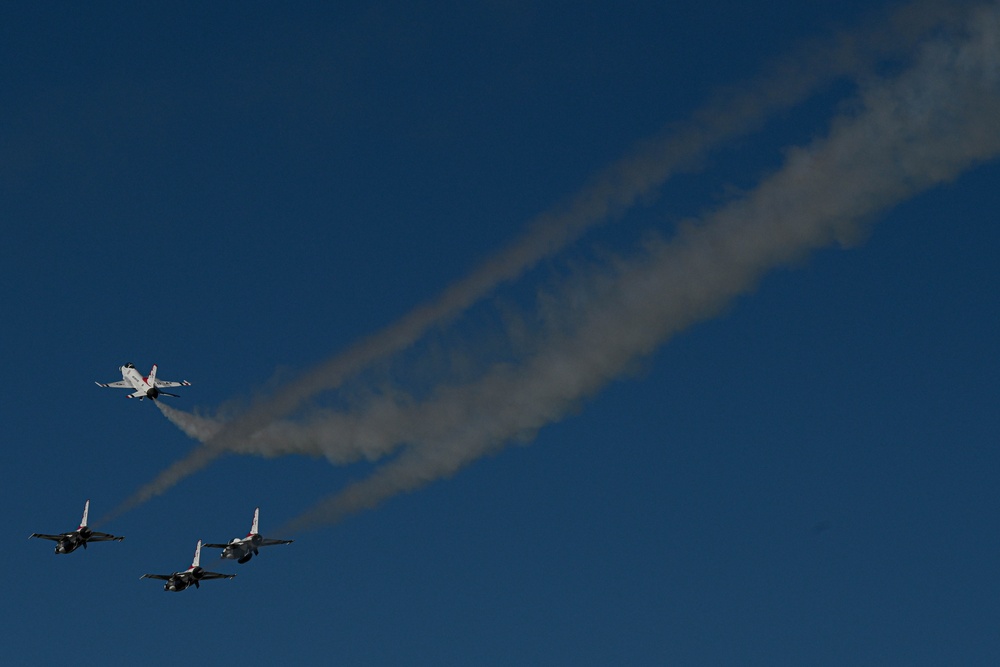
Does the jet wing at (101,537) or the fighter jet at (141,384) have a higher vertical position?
the fighter jet at (141,384)

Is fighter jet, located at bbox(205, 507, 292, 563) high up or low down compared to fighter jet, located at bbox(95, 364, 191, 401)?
down

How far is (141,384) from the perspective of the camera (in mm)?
89188

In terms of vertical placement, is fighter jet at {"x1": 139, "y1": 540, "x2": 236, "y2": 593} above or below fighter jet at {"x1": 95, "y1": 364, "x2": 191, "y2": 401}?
below

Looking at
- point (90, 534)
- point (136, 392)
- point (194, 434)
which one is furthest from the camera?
point (136, 392)

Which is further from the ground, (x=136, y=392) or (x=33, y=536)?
(x=136, y=392)

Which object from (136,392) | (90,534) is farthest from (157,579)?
(136,392)

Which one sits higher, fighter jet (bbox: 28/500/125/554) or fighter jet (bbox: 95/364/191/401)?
fighter jet (bbox: 95/364/191/401)

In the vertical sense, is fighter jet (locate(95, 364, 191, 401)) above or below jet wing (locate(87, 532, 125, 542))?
above

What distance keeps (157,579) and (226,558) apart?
18.8 ft

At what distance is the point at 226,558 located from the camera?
7488 cm

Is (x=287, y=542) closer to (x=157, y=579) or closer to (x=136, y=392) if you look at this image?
(x=157, y=579)

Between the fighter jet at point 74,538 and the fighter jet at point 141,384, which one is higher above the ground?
the fighter jet at point 141,384

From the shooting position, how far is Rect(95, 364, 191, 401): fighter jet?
8644 centimetres

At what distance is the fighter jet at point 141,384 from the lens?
86.4 metres
